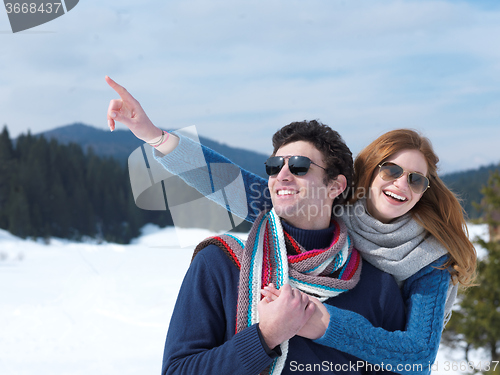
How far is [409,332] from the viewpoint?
192 centimetres

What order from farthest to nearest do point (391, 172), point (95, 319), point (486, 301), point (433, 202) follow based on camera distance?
point (486, 301), point (95, 319), point (433, 202), point (391, 172)

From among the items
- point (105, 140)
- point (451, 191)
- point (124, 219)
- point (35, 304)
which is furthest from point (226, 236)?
point (105, 140)

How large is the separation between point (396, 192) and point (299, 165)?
0.53 m

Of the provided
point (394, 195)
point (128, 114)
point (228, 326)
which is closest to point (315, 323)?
point (228, 326)

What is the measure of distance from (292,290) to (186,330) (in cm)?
42

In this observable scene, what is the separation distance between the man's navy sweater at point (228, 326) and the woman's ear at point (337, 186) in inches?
7.5

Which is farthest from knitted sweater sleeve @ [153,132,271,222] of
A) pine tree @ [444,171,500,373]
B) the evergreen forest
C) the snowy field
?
the evergreen forest

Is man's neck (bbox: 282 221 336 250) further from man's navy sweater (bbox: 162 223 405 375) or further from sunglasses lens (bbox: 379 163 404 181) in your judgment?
sunglasses lens (bbox: 379 163 404 181)

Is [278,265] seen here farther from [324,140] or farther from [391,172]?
[391,172]

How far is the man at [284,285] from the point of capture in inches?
61.1

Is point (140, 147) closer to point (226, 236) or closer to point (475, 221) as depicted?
point (226, 236)

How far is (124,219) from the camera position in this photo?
4022 cm

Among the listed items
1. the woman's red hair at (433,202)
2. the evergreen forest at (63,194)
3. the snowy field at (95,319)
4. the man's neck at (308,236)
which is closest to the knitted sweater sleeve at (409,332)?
the woman's red hair at (433,202)

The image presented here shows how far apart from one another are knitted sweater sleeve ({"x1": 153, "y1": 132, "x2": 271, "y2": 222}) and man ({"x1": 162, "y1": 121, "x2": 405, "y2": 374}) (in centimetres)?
31
